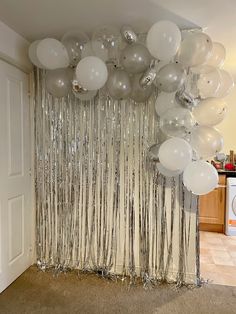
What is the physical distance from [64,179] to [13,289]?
1053 millimetres

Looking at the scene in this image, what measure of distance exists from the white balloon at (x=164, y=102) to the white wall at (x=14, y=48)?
1.28 metres

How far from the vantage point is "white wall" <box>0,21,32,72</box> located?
216 cm

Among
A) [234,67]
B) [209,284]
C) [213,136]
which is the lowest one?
[209,284]

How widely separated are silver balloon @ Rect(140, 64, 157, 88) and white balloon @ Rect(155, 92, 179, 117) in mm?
171

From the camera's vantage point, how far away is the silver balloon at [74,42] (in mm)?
2137

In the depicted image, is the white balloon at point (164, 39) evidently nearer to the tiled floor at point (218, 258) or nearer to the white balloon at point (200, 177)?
the white balloon at point (200, 177)

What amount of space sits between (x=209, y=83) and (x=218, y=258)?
2.06 metres

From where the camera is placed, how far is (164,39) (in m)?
1.83

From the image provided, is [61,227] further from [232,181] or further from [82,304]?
[232,181]

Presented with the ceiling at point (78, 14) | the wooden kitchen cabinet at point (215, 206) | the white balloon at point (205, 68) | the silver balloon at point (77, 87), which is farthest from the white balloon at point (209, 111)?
the wooden kitchen cabinet at point (215, 206)

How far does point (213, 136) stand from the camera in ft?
6.59

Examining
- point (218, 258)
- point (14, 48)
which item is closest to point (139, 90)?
point (14, 48)

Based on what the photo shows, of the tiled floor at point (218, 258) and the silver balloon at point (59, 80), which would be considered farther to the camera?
the tiled floor at point (218, 258)

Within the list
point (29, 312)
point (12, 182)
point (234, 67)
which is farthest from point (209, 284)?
point (234, 67)
